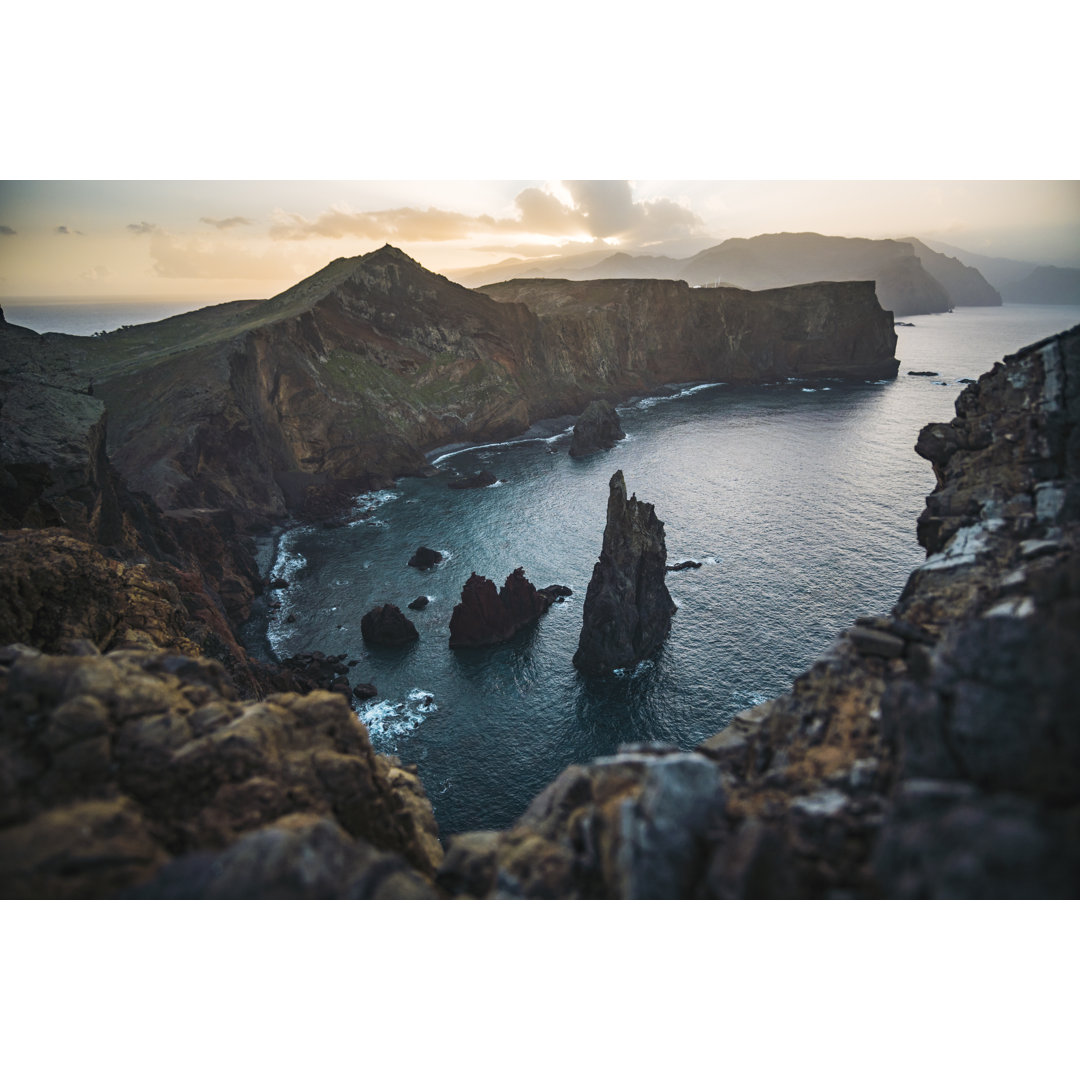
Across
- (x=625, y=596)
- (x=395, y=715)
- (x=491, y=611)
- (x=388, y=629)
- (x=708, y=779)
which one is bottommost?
(x=395, y=715)

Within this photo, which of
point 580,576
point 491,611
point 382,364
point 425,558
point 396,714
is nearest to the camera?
point 396,714

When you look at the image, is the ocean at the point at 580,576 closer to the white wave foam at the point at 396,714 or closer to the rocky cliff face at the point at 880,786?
the white wave foam at the point at 396,714

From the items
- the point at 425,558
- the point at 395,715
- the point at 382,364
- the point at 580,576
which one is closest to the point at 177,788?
the point at 395,715

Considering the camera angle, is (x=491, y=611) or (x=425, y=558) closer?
(x=491, y=611)

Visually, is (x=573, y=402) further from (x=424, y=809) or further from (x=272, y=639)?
(x=424, y=809)

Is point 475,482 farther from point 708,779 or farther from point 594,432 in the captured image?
point 708,779

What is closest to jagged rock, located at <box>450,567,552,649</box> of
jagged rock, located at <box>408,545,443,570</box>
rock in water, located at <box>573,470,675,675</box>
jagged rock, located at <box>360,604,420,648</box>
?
jagged rock, located at <box>360,604,420,648</box>
